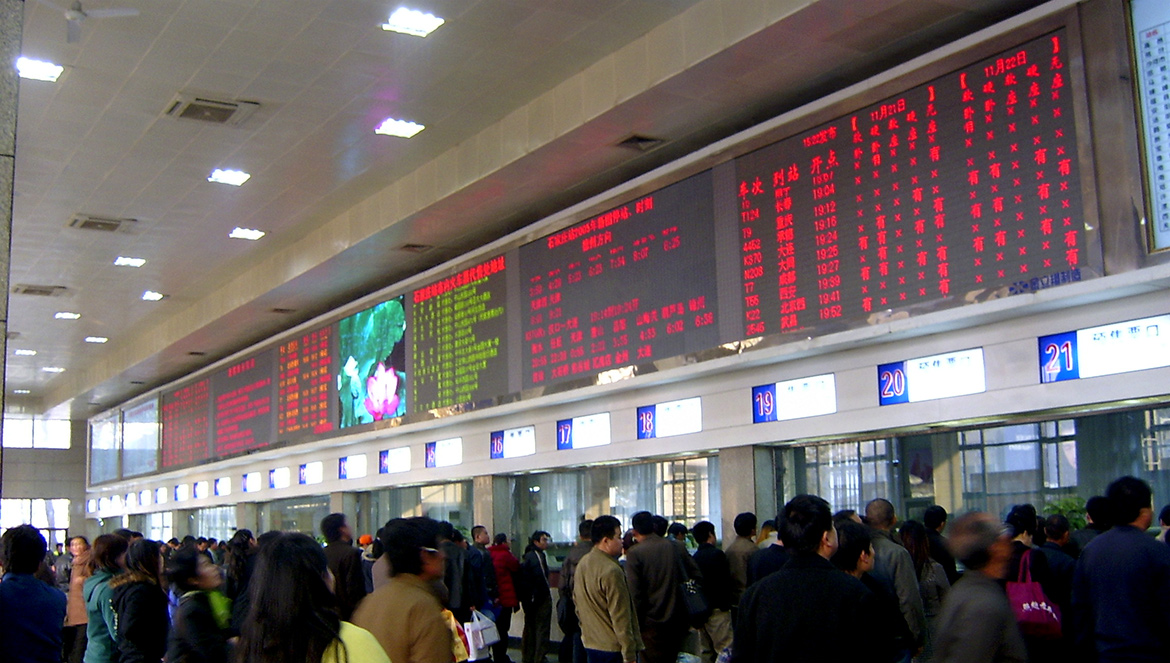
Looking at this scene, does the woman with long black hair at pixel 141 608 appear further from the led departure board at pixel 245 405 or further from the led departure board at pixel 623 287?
the led departure board at pixel 245 405

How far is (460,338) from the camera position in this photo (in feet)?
37.5

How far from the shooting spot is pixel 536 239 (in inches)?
405

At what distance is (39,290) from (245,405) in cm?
318

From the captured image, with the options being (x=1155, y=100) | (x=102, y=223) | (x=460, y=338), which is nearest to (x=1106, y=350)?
(x=1155, y=100)

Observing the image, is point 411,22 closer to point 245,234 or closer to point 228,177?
point 228,177

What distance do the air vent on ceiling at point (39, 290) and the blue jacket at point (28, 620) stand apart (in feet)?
39.8

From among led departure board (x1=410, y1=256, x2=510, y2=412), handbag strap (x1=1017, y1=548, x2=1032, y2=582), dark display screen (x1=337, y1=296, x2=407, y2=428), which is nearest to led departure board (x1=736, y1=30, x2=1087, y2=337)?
handbag strap (x1=1017, y1=548, x2=1032, y2=582)

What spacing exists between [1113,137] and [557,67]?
406 centimetres

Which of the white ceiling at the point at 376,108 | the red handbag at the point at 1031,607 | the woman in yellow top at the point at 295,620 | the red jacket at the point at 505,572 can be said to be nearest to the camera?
the woman in yellow top at the point at 295,620

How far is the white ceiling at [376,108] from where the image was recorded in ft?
24.3

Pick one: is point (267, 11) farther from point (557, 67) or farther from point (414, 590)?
point (414, 590)

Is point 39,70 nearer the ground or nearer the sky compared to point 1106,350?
nearer the sky

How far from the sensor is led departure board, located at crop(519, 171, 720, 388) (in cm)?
845

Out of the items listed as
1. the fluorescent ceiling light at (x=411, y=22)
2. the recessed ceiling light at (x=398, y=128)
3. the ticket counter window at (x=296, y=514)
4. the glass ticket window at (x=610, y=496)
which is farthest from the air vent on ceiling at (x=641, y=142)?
the ticket counter window at (x=296, y=514)
